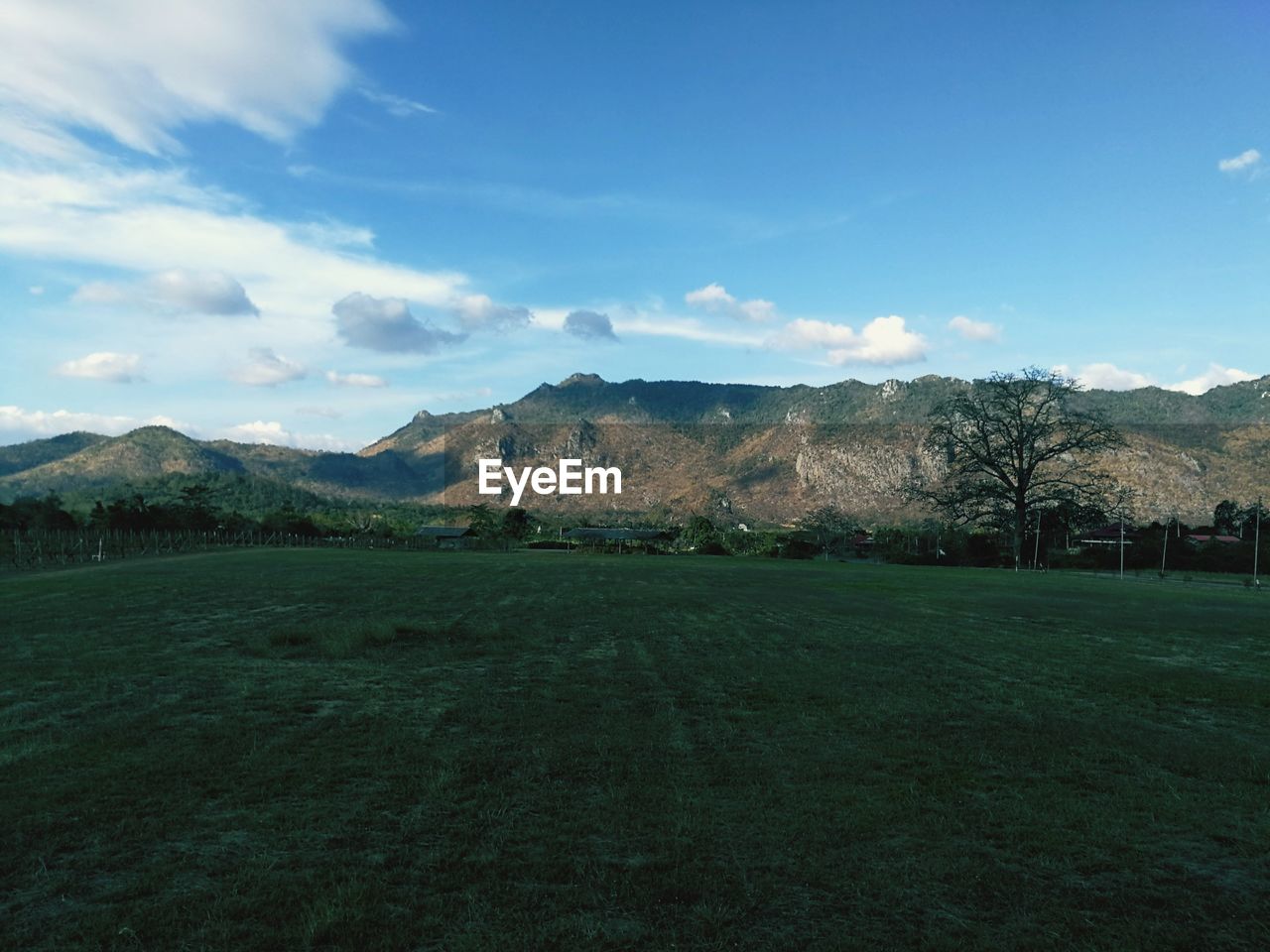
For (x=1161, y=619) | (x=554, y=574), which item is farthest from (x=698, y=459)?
(x=1161, y=619)

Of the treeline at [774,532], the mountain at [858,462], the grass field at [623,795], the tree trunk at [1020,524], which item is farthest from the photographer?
the mountain at [858,462]

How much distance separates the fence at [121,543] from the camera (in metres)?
47.9

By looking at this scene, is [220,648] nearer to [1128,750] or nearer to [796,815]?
[796,815]

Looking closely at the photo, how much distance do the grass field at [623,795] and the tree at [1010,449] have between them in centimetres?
4541

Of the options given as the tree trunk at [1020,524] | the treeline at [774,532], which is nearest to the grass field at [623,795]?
the tree trunk at [1020,524]

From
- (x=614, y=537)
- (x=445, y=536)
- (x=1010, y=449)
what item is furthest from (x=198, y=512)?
(x=1010, y=449)

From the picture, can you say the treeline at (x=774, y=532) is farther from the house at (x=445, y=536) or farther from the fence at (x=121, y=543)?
the house at (x=445, y=536)

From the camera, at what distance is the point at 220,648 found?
1412 cm

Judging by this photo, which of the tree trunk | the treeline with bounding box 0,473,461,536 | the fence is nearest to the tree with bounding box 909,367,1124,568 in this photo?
the tree trunk

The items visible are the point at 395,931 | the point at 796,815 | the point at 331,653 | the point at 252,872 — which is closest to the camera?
the point at 395,931

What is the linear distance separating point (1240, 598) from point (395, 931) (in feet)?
111

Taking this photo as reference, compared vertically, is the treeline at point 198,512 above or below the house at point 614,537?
above

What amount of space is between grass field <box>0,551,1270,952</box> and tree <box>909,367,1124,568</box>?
45414mm

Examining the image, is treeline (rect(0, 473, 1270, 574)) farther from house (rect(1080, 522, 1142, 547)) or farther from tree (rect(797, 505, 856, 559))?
house (rect(1080, 522, 1142, 547))
